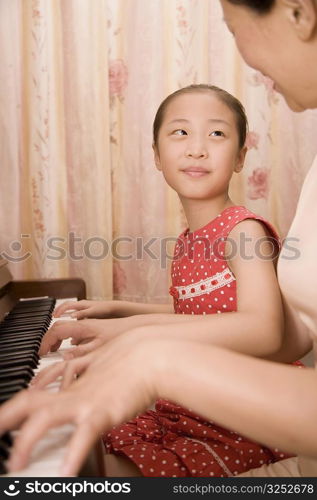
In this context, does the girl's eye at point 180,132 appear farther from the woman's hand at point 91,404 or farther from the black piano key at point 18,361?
the woman's hand at point 91,404

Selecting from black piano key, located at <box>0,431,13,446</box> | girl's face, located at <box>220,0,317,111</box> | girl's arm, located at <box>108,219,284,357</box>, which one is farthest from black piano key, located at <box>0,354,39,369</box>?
girl's face, located at <box>220,0,317,111</box>

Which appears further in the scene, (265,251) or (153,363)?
(265,251)

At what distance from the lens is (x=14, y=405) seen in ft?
1.79

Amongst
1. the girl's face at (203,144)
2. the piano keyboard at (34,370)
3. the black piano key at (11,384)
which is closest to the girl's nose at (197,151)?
the girl's face at (203,144)

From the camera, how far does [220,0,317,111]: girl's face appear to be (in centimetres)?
72

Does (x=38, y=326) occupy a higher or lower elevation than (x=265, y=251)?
lower

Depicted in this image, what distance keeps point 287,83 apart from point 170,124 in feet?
2.06

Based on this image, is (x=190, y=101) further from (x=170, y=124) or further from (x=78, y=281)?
(x=78, y=281)

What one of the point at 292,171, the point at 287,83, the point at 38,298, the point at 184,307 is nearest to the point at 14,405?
the point at 287,83

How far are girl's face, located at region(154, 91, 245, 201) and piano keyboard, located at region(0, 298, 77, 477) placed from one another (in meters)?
0.48

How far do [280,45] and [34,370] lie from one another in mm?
665

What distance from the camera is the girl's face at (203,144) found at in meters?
1.36

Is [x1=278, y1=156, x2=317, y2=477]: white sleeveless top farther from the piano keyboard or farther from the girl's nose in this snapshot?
the girl's nose

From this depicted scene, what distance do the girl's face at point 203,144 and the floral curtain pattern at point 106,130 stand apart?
741 millimetres
